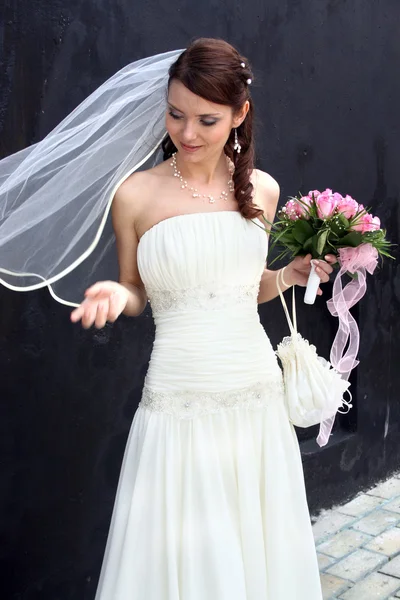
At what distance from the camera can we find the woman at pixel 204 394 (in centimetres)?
257

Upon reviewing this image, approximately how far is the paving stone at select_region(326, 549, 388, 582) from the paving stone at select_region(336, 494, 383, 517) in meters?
0.63

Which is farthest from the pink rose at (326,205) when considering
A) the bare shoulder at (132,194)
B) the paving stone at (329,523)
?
the paving stone at (329,523)

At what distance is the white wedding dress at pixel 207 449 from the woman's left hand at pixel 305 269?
0.14 metres

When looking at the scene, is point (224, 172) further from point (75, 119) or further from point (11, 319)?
point (11, 319)

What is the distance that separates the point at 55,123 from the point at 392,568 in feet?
9.75

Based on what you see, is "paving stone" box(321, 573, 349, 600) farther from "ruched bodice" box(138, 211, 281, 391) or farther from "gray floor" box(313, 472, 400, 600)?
"ruched bodice" box(138, 211, 281, 391)

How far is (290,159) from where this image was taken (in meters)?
4.71

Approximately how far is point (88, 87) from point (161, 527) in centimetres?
196

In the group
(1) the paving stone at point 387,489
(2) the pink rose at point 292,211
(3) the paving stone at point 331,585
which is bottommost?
(1) the paving stone at point 387,489

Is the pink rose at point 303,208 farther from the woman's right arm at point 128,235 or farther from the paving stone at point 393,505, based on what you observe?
the paving stone at point 393,505

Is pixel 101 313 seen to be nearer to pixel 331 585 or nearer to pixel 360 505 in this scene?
pixel 331 585

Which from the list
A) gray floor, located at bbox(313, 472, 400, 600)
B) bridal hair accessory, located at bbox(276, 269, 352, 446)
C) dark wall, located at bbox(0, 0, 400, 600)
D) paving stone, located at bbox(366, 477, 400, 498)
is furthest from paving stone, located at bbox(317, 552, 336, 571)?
bridal hair accessory, located at bbox(276, 269, 352, 446)

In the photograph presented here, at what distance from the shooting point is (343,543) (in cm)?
467

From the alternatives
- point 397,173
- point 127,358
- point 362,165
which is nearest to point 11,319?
point 127,358
